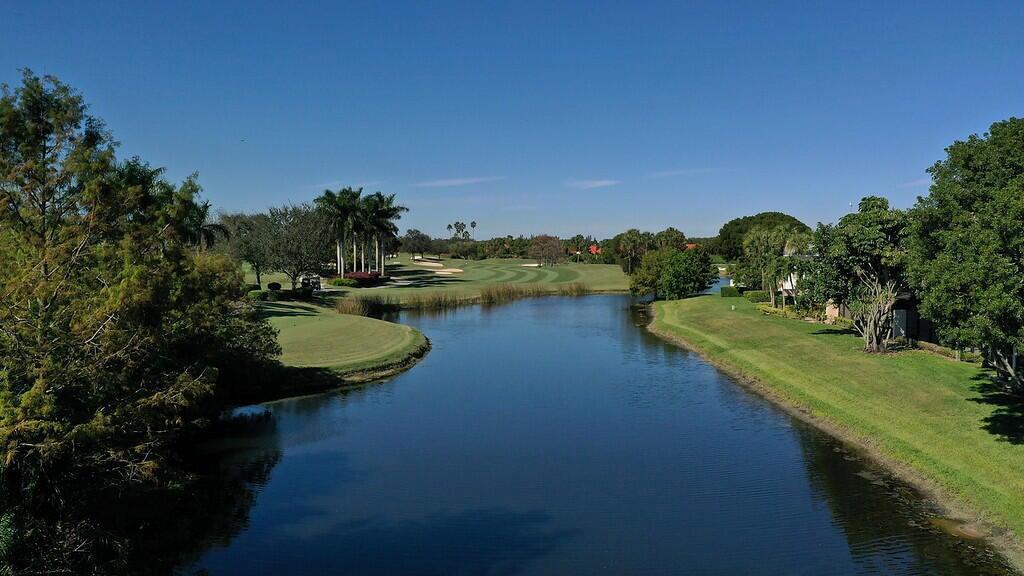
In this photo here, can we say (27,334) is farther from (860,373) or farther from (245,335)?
(860,373)

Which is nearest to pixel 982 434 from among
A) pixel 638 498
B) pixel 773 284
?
pixel 638 498

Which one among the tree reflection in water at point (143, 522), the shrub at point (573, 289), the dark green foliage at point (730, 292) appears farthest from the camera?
the shrub at point (573, 289)

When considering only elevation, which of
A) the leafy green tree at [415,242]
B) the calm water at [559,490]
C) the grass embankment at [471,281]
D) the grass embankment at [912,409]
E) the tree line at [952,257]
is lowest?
the calm water at [559,490]

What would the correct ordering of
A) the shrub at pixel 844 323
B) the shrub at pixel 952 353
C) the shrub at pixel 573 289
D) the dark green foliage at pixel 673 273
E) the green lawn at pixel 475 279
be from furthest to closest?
the shrub at pixel 573 289, the green lawn at pixel 475 279, the dark green foliage at pixel 673 273, the shrub at pixel 844 323, the shrub at pixel 952 353

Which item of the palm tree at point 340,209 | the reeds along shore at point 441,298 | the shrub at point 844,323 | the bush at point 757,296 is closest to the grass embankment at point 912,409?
the shrub at point 844,323

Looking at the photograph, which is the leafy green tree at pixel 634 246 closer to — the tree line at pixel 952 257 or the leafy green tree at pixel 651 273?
the leafy green tree at pixel 651 273

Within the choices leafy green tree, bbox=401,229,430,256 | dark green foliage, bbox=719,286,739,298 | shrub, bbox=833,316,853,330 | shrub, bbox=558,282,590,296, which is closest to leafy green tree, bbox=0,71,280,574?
shrub, bbox=833,316,853,330

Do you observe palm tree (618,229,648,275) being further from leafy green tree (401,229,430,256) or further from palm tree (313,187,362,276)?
leafy green tree (401,229,430,256)
